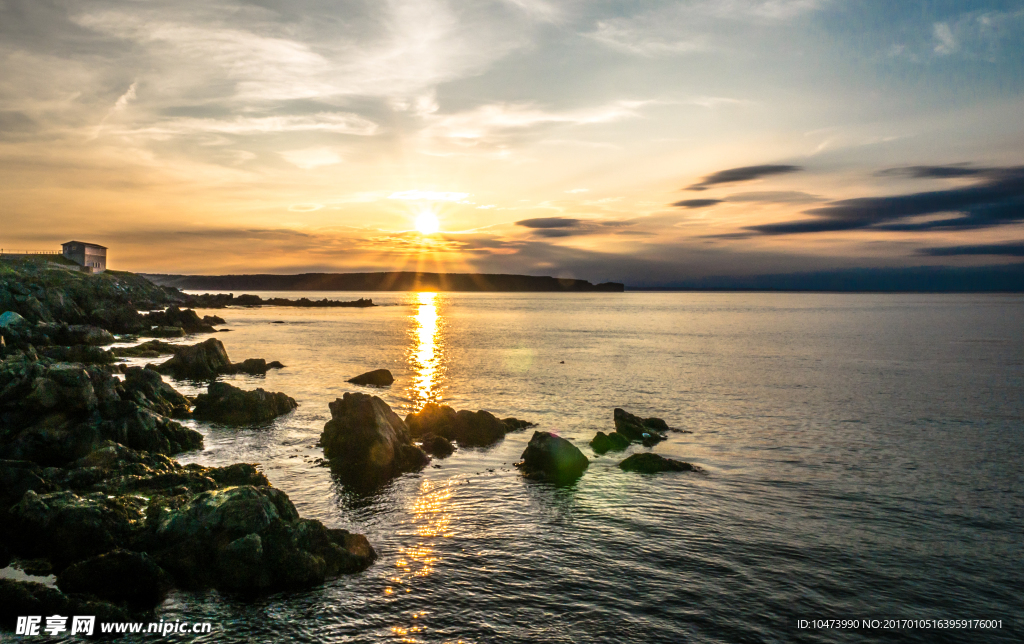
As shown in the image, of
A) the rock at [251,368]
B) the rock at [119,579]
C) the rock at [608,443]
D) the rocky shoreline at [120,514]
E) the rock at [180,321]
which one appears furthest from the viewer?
the rock at [180,321]

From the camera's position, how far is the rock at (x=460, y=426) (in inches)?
1278

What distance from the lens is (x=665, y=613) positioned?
14.6 metres

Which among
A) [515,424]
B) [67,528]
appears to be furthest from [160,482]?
[515,424]

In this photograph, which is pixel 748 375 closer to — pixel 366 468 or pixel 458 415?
pixel 458 415

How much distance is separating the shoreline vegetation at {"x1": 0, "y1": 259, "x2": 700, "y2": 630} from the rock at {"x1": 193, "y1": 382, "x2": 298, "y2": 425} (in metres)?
0.09

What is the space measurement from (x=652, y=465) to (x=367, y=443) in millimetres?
13330

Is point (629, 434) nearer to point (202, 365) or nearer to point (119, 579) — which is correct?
point (119, 579)

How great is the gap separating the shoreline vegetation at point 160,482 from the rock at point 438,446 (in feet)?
0.35

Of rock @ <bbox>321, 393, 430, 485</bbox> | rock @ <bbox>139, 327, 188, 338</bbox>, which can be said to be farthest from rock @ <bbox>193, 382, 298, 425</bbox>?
rock @ <bbox>139, 327, 188, 338</bbox>

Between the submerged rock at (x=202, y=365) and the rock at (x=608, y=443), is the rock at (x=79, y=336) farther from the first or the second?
the rock at (x=608, y=443)

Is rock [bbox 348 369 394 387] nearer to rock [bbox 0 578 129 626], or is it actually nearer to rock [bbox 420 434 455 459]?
rock [bbox 420 434 455 459]

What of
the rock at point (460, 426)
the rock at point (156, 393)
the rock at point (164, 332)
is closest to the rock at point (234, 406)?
the rock at point (156, 393)

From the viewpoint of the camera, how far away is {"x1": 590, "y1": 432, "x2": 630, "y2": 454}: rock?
1212 inches

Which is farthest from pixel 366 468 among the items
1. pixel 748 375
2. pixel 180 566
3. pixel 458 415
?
pixel 748 375
